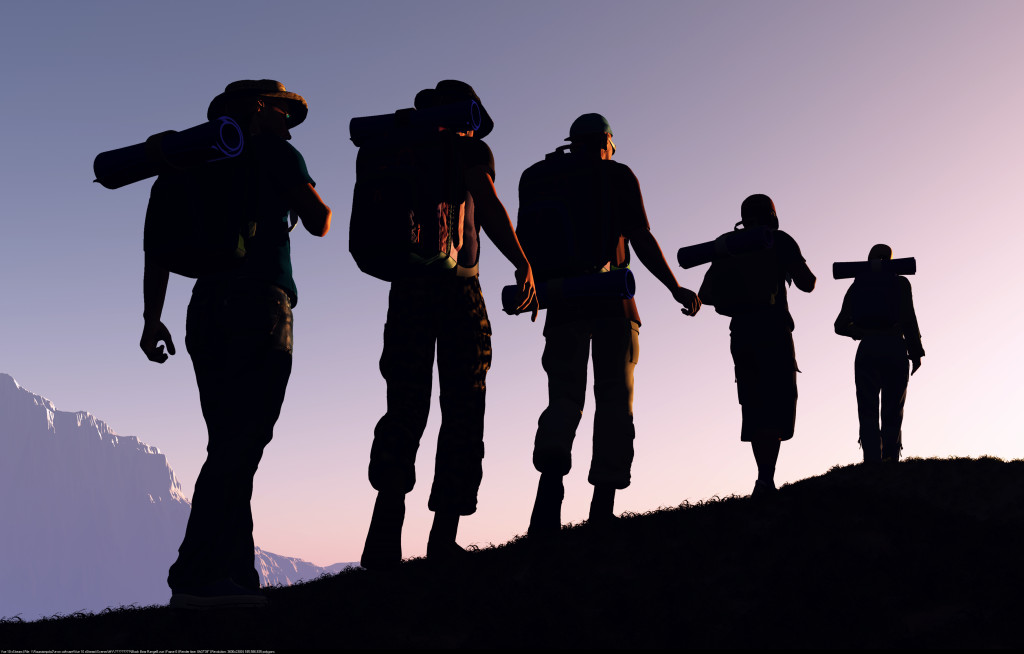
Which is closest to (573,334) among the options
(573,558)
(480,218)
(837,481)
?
(480,218)

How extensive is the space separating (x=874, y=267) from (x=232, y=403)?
967 cm

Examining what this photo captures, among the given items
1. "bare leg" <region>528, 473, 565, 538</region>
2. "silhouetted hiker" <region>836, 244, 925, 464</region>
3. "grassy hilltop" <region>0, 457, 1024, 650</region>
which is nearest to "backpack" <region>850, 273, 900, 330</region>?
"silhouetted hiker" <region>836, 244, 925, 464</region>

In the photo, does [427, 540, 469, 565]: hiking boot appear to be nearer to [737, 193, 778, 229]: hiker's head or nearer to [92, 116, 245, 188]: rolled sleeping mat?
[92, 116, 245, 188]: rolled sleeping mat

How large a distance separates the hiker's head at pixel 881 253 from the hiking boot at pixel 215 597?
32.8 ft

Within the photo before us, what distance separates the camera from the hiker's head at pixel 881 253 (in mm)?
12336

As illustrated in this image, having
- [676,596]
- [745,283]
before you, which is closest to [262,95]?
[676,596]

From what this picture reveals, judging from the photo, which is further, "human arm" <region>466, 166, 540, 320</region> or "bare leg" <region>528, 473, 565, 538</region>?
"bare leg" <region>528, 473, 565, 538</region>

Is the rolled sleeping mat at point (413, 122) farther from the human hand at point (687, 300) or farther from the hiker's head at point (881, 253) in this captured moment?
the hiker's head at point (881, 253)

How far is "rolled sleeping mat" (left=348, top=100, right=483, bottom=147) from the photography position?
6430mm

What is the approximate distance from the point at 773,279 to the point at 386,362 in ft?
13.6

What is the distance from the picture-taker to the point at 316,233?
229 inches

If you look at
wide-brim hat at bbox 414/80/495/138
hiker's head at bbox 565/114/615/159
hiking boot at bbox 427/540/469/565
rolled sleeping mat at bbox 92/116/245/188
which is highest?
hiker's head at bbox 565/114/615/159

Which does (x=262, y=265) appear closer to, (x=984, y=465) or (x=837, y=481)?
(x=837, y=481)

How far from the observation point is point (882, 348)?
483 inches
